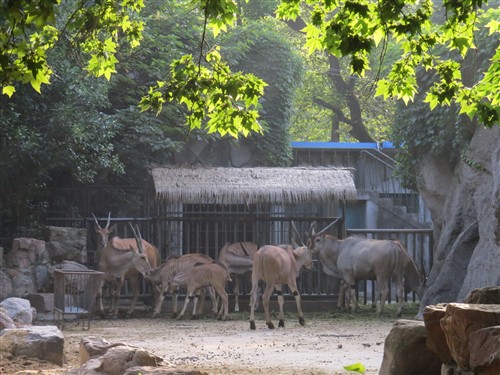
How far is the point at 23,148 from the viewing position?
1823 centimetres

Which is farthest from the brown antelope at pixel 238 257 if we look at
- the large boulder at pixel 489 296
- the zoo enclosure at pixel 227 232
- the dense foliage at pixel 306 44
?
the large boulder at pixel 489 296

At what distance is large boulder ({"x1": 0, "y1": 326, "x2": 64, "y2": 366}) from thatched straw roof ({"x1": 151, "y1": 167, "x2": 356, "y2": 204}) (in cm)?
954

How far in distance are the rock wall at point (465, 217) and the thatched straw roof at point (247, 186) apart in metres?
1.84

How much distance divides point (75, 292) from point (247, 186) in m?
4.95

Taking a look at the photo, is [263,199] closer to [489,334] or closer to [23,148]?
[23,148]

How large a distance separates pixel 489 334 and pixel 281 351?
A: 7.25 metres

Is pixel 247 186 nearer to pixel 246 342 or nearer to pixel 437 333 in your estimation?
pixel 246 342

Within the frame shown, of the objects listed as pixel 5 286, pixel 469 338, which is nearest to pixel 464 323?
pixel 469 338

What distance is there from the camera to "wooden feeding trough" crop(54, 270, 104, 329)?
54.7ft

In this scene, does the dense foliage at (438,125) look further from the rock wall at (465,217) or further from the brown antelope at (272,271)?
the brown antelope at (272,271)

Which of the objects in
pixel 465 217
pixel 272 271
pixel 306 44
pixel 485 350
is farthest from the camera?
pixel 465 217

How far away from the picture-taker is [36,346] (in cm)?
1112

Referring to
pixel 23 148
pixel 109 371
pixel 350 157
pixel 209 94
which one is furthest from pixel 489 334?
pixel 350 157

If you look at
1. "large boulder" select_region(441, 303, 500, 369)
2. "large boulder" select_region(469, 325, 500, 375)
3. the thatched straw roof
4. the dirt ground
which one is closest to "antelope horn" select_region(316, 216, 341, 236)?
the thatched straw roof
